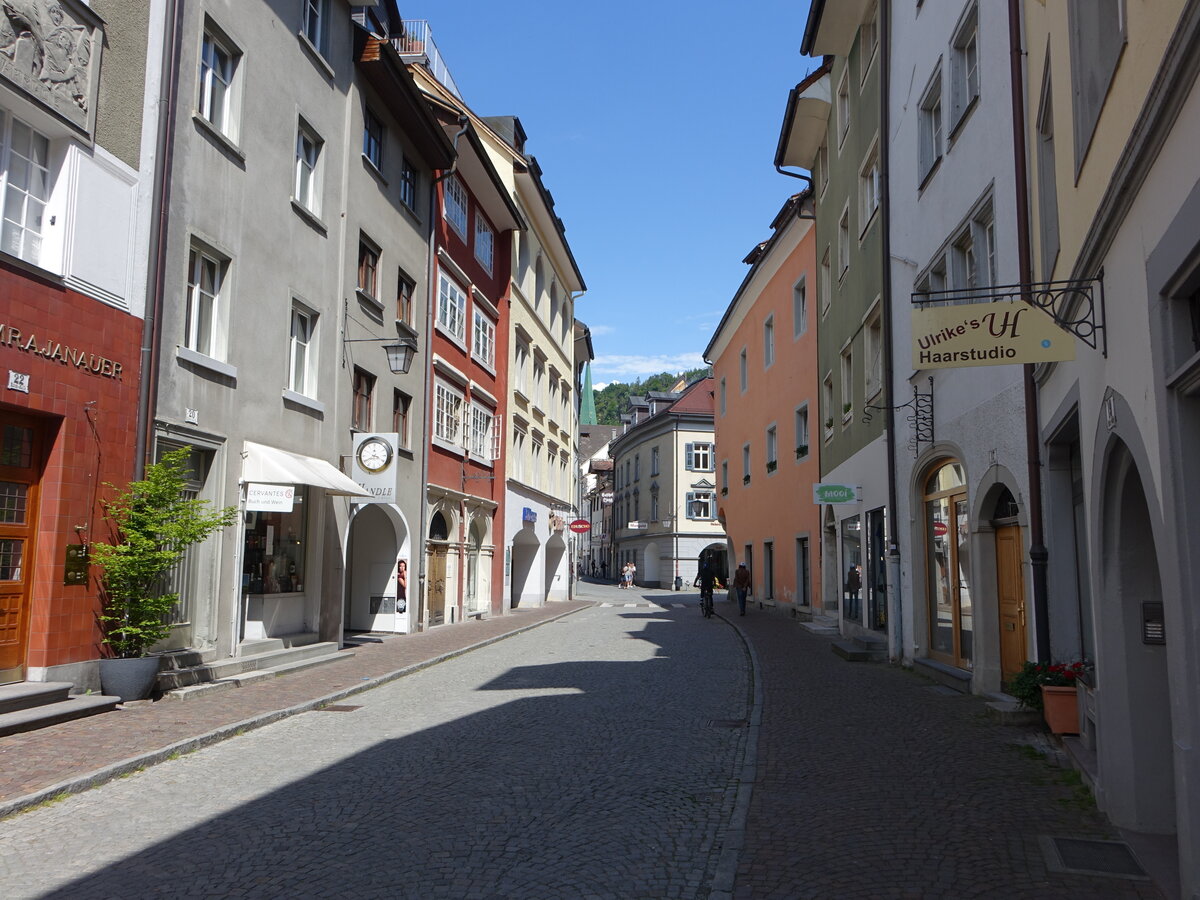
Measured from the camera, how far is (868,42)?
775 inches

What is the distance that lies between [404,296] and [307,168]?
5178 millimetres

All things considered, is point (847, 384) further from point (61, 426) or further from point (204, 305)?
point (61, 426)

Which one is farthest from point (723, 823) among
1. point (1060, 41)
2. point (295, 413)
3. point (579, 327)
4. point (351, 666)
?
point (579, 327)

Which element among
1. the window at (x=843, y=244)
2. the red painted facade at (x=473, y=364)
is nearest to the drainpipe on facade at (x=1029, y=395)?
the window at (x=843, y=244)

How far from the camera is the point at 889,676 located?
1445cm

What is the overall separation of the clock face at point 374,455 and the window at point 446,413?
17.7 feet

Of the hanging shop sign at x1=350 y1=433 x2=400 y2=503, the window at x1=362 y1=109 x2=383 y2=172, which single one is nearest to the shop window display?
the hanging shop sign at x1=350 y1=433 x2=400 y2=503

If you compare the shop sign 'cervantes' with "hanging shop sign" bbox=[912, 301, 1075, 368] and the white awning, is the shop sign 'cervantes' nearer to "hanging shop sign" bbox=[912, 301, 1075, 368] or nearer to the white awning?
the white awning

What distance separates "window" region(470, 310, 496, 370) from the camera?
89.7 feet

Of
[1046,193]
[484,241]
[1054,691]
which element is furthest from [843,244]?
[1054,691]

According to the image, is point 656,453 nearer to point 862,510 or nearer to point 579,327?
point 579,327

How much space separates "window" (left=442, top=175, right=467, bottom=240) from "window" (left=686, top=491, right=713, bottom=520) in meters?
36.5

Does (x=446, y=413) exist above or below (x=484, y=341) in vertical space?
below

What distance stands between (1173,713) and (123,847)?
566 cm
